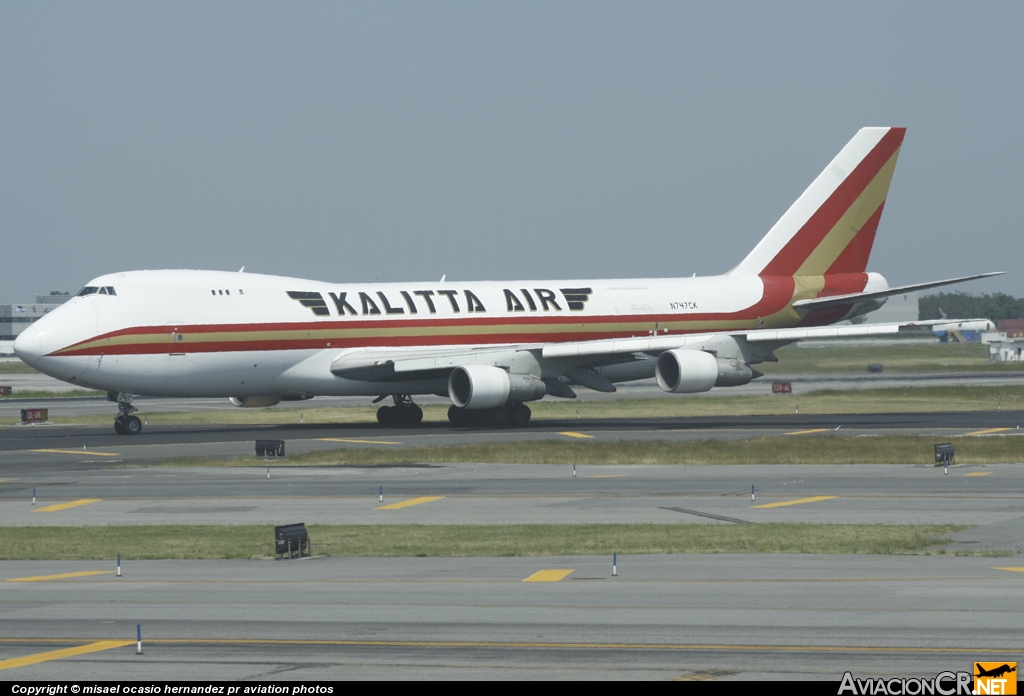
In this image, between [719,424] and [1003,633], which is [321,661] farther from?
[719,424]

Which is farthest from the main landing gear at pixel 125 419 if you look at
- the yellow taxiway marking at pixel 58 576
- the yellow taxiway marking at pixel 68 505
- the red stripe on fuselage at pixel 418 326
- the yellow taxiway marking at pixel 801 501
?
the yellow taxiway marking at pixel 58 576

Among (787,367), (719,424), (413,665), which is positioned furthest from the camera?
(787,367)

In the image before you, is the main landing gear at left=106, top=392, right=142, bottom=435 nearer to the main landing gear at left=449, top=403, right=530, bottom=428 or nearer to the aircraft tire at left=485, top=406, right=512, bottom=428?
the main landing gear at left=449, top=403, right=530, bottom=428

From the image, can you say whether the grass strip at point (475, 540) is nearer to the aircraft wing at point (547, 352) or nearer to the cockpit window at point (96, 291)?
the cockpit window at point (96, 291)

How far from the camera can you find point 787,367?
2426 inches

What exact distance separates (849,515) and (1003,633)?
11.9m

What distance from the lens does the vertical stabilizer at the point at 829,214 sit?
57.8 metres

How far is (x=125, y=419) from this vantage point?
4859 cm

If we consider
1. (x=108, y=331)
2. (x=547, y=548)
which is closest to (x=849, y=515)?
(x=547, y=548)

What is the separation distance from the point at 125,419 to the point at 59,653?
35737mm

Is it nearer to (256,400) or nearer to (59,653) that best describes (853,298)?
(256,400)

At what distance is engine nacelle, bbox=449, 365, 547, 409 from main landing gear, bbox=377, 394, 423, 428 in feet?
17.8

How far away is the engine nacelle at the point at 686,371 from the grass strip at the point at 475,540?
23343 mm

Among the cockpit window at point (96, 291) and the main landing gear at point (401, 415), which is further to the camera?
the main landing gear at point (401, 415)
